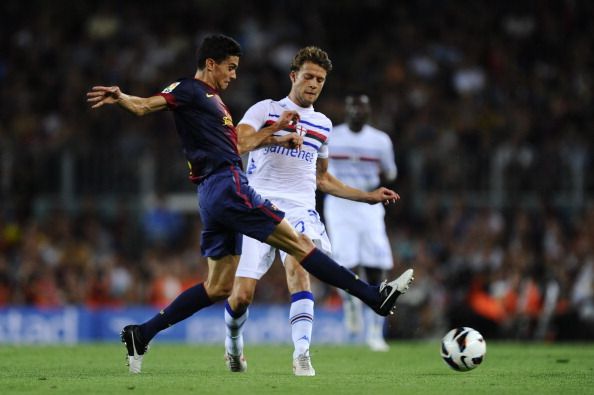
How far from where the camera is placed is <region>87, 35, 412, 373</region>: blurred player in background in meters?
8.61

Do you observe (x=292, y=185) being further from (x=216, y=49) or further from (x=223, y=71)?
(x=216, y=49)

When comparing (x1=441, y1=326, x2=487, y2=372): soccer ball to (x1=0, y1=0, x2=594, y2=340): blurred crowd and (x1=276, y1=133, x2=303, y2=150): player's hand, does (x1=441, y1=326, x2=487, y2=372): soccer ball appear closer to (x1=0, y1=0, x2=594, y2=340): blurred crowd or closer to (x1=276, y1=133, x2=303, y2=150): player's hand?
(x1=276, y1=133, x2=303, y2=150): player's hand

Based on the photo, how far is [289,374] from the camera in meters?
9.45

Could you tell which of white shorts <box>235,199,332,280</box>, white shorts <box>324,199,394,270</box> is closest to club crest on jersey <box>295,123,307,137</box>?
white shorts <box>235,199,332,280</box>

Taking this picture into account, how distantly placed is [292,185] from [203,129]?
1073mm

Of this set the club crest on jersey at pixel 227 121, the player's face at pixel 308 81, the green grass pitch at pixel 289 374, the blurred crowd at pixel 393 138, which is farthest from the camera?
the blurred crowd at pixel 393 138

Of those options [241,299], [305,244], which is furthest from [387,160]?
[305,244]

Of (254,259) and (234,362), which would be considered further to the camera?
(234,362)

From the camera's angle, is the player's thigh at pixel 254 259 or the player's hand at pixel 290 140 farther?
the player's thigh at pixel 254 259

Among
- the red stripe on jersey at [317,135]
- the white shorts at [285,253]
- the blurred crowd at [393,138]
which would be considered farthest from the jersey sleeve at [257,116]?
the blurred crowd at [393,138]

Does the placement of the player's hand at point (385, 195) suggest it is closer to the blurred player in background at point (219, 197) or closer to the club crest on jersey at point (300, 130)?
the blurred player in background at point (219, 197)

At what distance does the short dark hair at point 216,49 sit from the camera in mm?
9070

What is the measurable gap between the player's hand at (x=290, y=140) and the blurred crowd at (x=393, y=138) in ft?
29.4

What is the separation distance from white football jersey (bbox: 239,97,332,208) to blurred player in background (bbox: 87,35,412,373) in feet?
1.12
